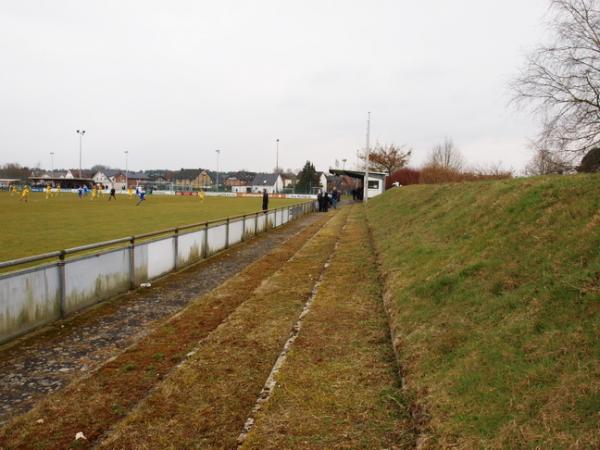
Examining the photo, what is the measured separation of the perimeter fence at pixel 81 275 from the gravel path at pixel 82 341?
0.19m

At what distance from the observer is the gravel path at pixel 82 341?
4.36 meters

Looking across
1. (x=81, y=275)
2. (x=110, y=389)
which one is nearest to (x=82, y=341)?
(x=81, y=275)

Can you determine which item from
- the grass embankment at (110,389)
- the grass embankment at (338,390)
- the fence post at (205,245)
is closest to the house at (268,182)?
the fence post at (205,245)

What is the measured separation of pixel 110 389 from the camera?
423 centimetres

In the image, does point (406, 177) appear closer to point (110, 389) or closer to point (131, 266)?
point (131, 266)

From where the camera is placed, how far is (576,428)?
8.78 ft

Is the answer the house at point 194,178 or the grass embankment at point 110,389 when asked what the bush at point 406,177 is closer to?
the grass embankment at point 110,389

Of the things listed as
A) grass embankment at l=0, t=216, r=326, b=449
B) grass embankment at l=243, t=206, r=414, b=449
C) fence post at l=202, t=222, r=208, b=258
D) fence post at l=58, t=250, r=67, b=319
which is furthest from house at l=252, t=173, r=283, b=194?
grass embankment at l=243, t=206, r=414, b=449

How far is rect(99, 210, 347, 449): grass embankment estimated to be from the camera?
3422 mm

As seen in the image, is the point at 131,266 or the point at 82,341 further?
the point at 131,266

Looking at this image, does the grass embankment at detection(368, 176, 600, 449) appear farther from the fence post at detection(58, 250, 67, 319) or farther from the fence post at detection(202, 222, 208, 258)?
the fence post at detection(202, 222, 208, 258)

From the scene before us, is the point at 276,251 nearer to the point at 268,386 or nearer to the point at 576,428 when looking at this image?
the point at 268,386

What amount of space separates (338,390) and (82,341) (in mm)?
3422

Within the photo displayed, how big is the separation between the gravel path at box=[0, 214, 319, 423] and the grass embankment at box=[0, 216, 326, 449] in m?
0.20
